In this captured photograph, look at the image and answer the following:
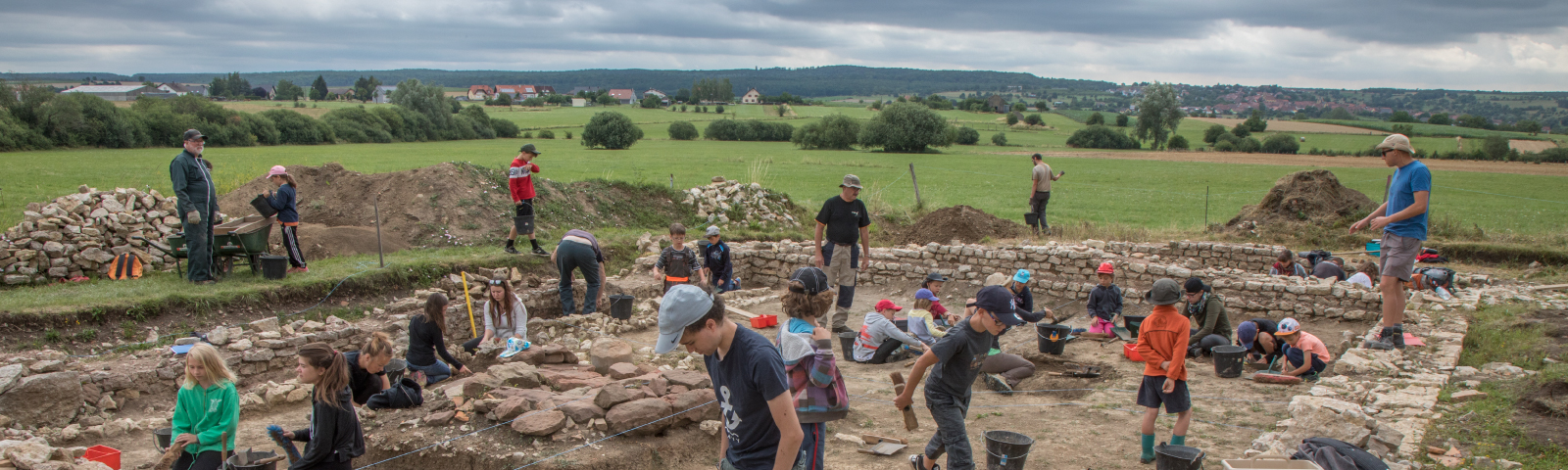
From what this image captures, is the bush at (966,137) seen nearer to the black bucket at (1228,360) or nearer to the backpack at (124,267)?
the black bucket at (1228,360)

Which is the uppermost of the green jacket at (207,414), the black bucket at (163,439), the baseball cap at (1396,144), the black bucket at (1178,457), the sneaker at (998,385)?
the baseball cap at (1396,144)

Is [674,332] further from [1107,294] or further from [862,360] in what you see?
[1107,294]

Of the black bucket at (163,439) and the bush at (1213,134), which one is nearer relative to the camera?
the black bucket at (163,439)

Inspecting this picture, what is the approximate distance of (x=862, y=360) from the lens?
8211 millimetres

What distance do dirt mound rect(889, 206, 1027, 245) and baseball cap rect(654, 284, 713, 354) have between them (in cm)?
1330

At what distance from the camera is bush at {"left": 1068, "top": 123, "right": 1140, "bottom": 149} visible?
57719mm

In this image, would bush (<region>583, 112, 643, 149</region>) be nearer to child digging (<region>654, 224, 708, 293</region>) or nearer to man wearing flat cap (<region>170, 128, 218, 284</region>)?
man wearing flat cap (<region>170, 128, 218, 284</region>)

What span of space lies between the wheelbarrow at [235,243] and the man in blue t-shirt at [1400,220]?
11882 millimetres

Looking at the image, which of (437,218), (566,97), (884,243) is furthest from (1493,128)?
(566,97)

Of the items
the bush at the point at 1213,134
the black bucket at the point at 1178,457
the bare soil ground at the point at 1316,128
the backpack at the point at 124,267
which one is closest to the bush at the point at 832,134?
the bush at the point at 1213,134

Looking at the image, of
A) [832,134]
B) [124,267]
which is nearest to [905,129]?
[832,134]

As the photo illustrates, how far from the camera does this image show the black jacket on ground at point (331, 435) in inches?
174

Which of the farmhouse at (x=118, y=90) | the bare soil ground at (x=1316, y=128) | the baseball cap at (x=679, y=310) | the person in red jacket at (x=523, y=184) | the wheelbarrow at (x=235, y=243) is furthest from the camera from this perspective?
the farmhouse at (x=118, y=90)

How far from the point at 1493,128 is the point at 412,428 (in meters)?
78.7
